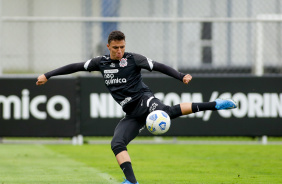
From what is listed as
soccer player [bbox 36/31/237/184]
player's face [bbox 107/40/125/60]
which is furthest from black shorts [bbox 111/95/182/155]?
player's face [bbox 107/40/125/60]

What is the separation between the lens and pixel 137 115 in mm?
8125

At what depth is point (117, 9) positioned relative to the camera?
16125 millimetres

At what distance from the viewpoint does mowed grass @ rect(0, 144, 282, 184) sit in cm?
839

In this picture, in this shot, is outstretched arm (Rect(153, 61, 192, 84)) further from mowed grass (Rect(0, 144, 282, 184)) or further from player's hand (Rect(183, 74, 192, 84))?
mowed grass (Rect(0, 144, 282, 184))

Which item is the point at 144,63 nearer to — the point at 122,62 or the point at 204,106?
the point at 122,62

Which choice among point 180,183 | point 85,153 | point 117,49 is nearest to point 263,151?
point 85,153

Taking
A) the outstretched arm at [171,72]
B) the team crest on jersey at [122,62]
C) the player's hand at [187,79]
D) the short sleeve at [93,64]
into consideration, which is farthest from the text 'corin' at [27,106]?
the player's hand at [187,79]

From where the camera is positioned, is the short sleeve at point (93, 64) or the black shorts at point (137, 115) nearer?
the black shorts at point (137, 115)

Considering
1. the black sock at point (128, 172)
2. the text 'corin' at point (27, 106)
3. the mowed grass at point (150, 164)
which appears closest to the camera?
the black sock at point (128, 172)

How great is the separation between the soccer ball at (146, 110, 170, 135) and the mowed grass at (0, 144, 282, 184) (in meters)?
0.83

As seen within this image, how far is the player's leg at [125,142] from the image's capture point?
7.46 m

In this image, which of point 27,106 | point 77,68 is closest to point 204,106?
point 77,68

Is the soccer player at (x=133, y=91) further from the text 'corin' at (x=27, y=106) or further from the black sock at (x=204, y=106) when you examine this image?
the text 'corin' at (x=27, y=106)

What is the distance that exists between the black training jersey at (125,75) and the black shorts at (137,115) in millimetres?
122
